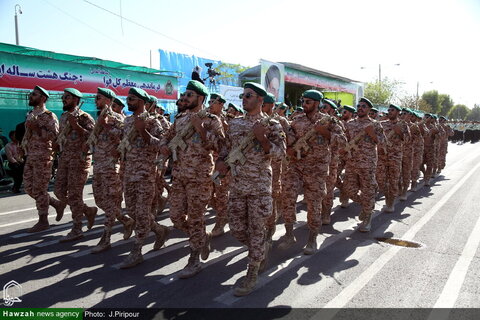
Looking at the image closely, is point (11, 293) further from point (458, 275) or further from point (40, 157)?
point (458, 275)

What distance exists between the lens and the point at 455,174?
47.4 feet

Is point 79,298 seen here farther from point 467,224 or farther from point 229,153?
point 467,224

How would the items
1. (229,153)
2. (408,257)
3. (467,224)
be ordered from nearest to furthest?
(229,153) < (408,257) < (467,224)

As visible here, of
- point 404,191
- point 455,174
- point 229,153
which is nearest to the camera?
point 229,153

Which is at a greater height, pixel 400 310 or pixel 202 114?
pixel 202 114

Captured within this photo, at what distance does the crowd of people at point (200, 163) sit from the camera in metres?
4.05

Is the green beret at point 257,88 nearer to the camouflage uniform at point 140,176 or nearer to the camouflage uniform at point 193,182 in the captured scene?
the camouflage uniform at point 193,182

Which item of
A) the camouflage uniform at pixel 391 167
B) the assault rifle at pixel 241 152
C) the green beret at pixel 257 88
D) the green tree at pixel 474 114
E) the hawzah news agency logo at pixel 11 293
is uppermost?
the green tree at pixel 474 114

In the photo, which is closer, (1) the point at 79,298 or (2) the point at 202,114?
(1) the point at 79,298

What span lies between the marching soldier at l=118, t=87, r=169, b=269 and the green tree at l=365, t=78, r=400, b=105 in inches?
2168

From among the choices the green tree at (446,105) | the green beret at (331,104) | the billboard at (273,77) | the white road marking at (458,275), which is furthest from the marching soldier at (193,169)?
the green tree at (446,105)

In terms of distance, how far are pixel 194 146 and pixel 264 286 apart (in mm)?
1756

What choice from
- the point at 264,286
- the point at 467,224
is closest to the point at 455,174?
the point at 467,224

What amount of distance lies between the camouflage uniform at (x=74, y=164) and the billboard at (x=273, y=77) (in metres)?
16.8
